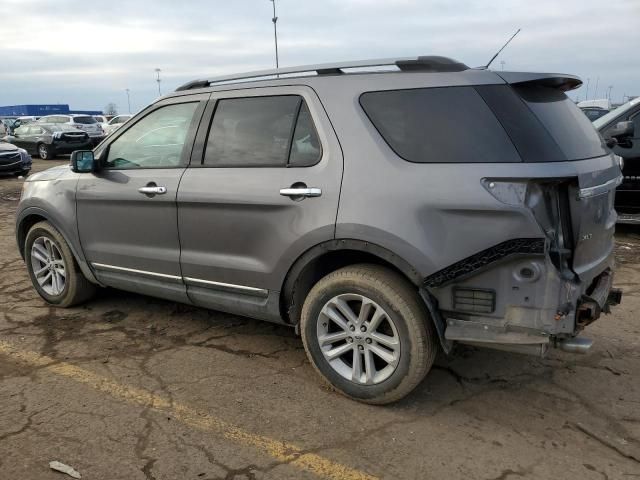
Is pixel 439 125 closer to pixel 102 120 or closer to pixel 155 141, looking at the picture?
pixel 155 141

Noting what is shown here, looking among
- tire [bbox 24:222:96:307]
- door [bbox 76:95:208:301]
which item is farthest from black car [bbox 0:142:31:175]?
door [bbox 76:95:208:301]

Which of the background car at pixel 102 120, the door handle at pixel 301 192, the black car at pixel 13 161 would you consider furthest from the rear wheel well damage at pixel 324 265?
the background car at pixel 102 120

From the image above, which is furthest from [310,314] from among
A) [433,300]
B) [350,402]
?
[433,300]

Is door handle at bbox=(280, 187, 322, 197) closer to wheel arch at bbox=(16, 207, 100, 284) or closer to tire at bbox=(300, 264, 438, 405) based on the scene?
tire at bbox=(300, 264, 438, 405)

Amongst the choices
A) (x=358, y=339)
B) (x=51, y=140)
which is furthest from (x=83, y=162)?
(x=51, y=140)

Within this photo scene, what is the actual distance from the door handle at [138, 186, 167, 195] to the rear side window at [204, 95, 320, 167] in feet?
1.28

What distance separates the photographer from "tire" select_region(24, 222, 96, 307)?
4637mm

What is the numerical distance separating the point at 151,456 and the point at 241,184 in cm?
165

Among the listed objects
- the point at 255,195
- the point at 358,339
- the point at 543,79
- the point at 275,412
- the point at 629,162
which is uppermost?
the point at 543,79

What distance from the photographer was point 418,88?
9.71 feet

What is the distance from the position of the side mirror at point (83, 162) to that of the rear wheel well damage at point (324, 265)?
6.40 ft

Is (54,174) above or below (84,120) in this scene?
below

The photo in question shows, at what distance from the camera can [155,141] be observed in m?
4.02

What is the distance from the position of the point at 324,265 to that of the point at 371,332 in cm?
53
